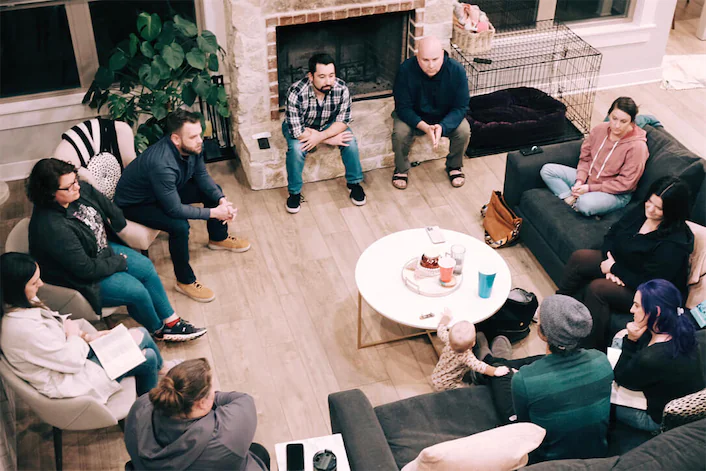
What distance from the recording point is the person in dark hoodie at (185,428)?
2.45m

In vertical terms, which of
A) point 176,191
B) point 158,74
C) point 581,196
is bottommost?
point 581,196

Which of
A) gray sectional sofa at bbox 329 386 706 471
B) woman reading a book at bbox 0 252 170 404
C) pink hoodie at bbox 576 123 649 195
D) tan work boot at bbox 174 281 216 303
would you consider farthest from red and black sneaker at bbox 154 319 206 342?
pink hoodie at bbox 576 123 649 195

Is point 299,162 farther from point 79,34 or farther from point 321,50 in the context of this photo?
point 79,34

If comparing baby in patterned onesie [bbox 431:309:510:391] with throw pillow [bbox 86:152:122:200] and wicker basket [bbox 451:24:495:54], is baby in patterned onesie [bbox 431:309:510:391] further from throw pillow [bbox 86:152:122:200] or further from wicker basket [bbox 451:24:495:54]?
wicker basket [bbox 451:24:495:54]

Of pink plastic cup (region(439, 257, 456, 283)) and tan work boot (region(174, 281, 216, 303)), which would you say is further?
tan work boot (region(174, 281, 216, 303))

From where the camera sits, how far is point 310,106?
4.71 m

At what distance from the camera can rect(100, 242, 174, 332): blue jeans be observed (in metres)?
3.58

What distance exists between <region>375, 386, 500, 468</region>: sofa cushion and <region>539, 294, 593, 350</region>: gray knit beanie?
572 mm

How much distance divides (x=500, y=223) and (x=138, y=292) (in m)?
2.17

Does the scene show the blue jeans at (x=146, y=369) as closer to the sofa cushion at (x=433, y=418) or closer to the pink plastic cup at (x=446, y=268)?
the sofa cushion at (x=433, y=418)

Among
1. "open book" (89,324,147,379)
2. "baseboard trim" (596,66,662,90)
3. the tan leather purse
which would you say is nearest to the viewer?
"open book" (89,324,147,379)

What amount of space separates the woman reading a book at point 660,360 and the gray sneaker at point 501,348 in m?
0.66

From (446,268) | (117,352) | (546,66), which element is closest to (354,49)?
(546,66)

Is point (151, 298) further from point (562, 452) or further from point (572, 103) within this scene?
point (572, 103)
